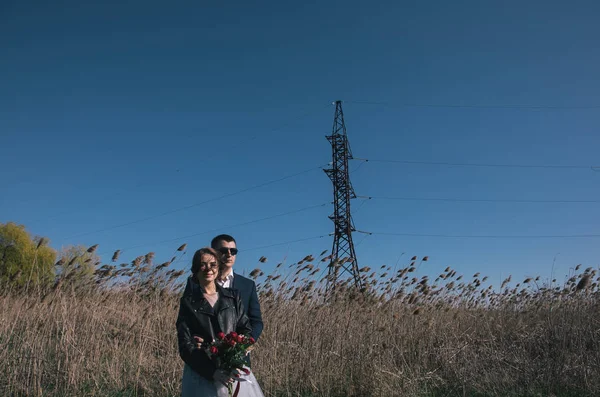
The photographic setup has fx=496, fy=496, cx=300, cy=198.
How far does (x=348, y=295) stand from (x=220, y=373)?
5.28m

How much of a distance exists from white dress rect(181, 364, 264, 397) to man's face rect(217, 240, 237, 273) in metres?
0.82

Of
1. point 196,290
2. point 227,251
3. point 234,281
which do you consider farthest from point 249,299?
point 196,290

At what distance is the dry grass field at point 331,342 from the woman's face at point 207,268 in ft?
10.0

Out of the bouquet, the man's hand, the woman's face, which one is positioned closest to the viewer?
the bouquet

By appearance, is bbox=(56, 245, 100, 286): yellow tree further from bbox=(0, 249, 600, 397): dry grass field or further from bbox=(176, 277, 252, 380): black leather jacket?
bbox=(176, 277, 252, 380): black leather jacket

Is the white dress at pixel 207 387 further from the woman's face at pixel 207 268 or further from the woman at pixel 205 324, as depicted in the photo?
the woman's face at pixel 207 268

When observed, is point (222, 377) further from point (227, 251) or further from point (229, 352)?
point (227, 251)

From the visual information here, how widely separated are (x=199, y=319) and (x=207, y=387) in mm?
445

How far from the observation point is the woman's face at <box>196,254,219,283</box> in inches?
136

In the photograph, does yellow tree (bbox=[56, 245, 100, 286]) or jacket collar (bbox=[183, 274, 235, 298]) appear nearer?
jacket collar (bbox=[183, 274, 235, 298])

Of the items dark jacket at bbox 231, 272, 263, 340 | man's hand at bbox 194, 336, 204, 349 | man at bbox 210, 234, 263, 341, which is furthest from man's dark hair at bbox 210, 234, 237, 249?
man's hand at bbox 194, 336, 204, 349

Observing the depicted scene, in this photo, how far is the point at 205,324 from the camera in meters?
3.41

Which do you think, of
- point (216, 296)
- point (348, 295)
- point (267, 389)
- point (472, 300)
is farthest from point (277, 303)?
point (216, 296)

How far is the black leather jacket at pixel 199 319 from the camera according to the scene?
3.33 meters
